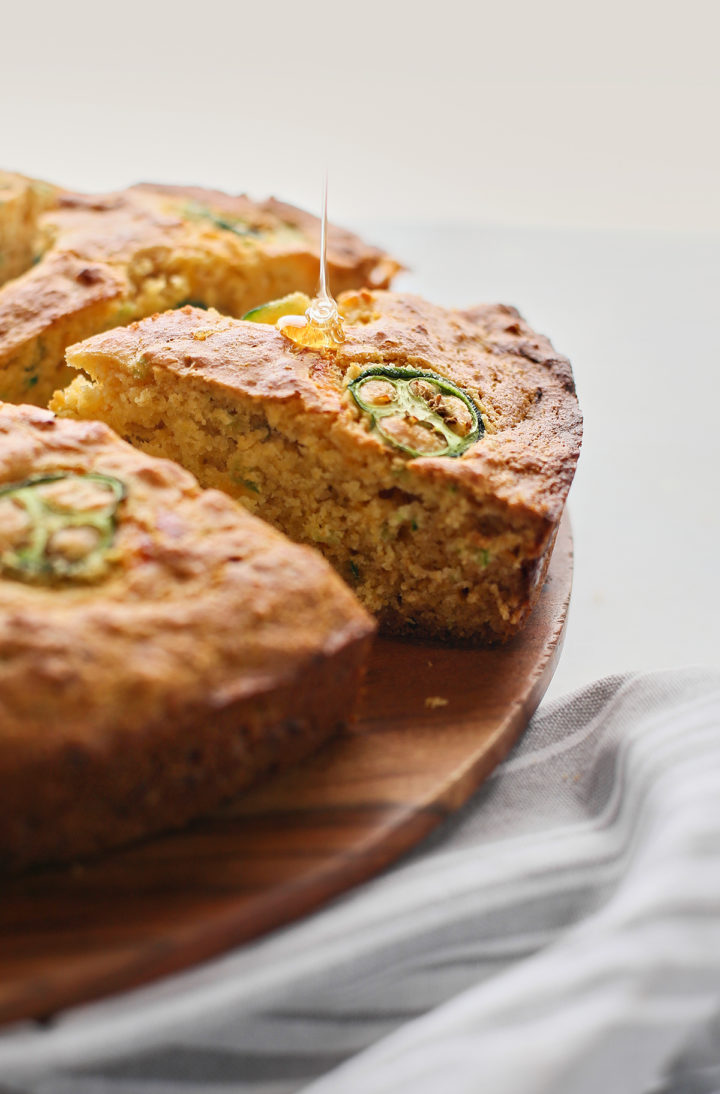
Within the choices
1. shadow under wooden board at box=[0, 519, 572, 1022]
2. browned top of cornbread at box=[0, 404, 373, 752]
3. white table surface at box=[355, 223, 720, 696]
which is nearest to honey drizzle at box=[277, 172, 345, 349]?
browned top of cornbread at box=[0, 404, 373, 752]

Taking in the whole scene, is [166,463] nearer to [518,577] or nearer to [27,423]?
[27,423]

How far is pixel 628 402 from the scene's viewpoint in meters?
6.05

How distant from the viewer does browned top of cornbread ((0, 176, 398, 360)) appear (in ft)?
14.6

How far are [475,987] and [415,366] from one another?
2.10 metres

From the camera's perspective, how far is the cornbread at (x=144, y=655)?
247 cm

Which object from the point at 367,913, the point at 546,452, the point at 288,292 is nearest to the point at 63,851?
the point at 367,913

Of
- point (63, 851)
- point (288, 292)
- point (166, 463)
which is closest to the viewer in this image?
point (63, 851)

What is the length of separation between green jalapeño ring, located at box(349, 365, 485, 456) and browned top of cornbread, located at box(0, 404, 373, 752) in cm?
68

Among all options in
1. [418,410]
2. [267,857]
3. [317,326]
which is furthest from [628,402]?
[267,857]

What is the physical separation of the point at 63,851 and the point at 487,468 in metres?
1.68

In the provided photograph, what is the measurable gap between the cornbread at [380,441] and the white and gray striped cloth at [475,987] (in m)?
0.81

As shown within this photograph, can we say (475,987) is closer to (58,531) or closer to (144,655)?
(144,655)

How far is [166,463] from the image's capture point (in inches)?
125

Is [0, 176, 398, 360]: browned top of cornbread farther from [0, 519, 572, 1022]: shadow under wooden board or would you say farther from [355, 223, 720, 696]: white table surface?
[0, 519, 572, 1022]: shadow under wooden board
